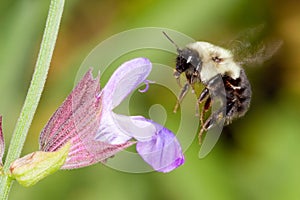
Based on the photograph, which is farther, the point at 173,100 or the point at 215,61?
the point at 173,100

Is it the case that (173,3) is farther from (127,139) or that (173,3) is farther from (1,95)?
(127,139)

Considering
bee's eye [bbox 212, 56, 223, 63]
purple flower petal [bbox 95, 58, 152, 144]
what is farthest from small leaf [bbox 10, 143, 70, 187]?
bee's eye [bbox 212, 56, 223, 63]

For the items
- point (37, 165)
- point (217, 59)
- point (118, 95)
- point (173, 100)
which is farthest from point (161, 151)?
point (173, 100)

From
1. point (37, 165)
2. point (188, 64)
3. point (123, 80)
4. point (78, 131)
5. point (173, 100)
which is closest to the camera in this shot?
point (37, 165)

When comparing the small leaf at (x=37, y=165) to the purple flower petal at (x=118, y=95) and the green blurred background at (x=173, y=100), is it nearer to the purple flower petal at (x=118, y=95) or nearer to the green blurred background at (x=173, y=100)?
the purple flower petal at (x=118, y=95)

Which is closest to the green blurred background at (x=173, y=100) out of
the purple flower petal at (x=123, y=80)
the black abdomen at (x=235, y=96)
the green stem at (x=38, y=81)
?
the black abdomen at (x=235, y=96)

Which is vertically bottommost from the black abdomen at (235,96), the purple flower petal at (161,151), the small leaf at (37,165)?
the purple flower petal at (161,151)

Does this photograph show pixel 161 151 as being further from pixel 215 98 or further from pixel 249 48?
pixel 249 48

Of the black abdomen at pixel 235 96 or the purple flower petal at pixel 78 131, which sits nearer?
the purple flower petal at pixel 78 131

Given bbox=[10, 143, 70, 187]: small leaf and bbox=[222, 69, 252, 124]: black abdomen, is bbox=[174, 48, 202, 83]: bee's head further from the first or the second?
bbox=[10, 143, 70, 187]: small leaf
